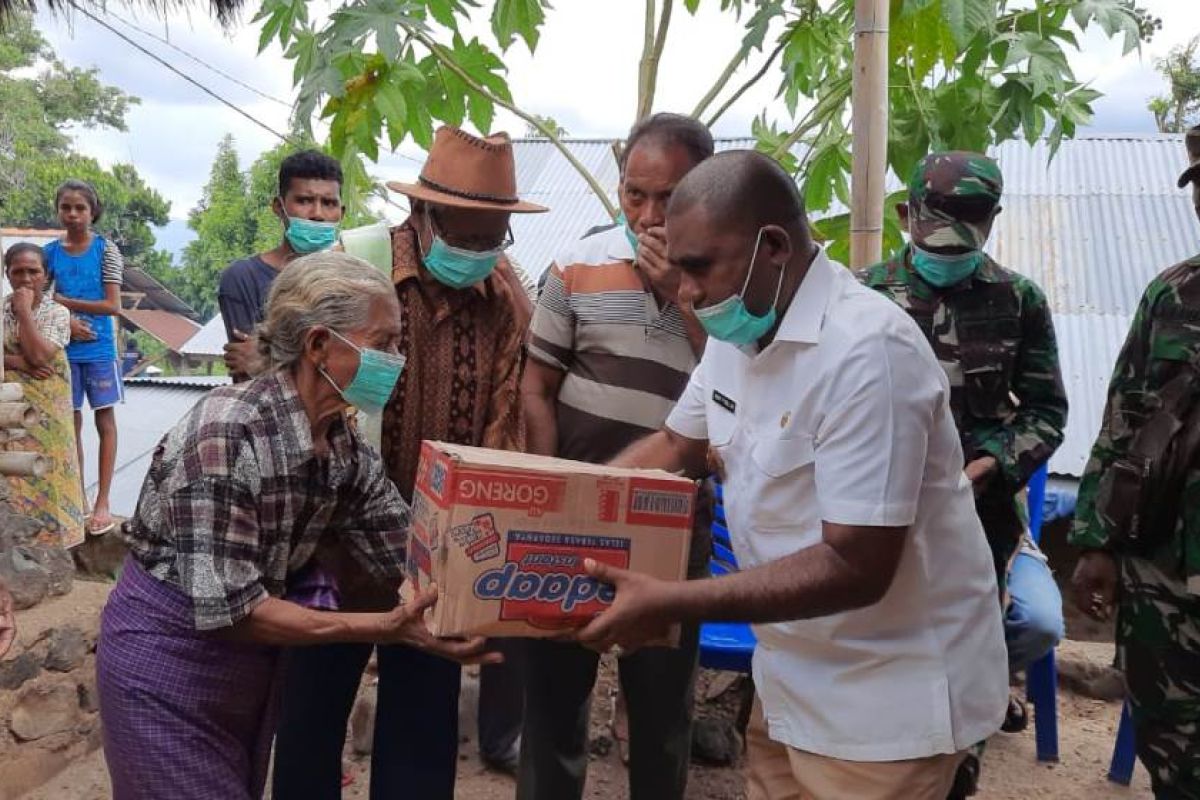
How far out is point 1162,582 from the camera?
2.48m

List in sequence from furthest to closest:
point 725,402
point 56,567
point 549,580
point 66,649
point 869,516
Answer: point 56,567 < point 66,649 < point 725,402 < point 549,580 < point 869,516

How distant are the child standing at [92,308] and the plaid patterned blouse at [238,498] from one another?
4566mm

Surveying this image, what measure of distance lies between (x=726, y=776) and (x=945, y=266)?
1952 mm

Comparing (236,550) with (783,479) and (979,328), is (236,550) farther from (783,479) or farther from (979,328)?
(979,328)

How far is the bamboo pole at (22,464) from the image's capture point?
3141 millimetres

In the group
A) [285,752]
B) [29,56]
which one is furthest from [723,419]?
[29,56]

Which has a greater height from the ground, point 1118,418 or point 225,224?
point 225,224

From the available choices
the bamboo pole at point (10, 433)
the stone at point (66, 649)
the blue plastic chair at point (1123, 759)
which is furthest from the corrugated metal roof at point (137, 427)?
the blue plastic chair at point (1123, 759)

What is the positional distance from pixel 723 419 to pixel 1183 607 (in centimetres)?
117

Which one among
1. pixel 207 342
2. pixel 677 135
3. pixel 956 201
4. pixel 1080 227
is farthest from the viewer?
pixel 207 342

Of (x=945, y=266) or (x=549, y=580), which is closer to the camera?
(x=549, y=580)

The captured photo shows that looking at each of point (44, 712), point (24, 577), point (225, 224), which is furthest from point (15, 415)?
point (225, 224)

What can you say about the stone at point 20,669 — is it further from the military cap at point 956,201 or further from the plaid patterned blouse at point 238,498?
the military cap at point 956,201

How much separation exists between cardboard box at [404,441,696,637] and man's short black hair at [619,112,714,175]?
0.93m
